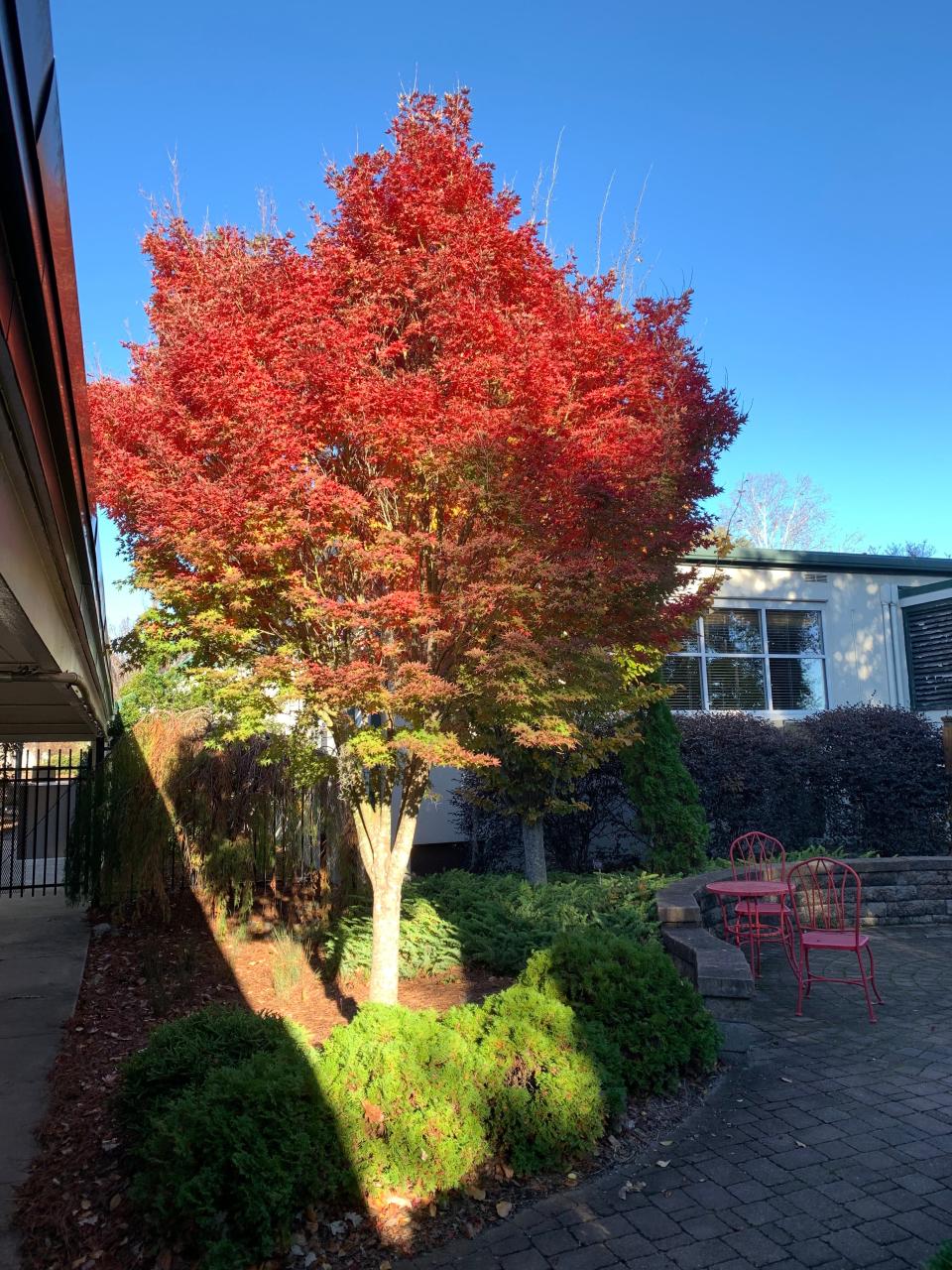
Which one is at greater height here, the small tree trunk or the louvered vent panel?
the louvered vent panel

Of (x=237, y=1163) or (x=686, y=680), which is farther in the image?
(x=686, y=680)

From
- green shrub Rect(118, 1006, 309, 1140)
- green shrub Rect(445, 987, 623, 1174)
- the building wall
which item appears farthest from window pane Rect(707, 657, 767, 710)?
green shrub Rect(118, 1006, 309, 1140)

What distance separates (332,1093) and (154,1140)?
684mm

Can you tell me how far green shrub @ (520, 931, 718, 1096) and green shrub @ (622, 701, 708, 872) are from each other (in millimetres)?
5125

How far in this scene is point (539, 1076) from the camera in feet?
13.0

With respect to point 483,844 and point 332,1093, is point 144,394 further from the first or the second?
point 483,844

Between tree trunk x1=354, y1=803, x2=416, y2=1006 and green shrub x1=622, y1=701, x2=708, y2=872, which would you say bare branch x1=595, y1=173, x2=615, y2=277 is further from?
tree trunk x1=354, y1=803, x2=416, y2=1006

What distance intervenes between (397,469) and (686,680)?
9449mm

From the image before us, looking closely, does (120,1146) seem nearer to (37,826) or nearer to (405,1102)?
(405,1102)

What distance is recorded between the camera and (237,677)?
541cm

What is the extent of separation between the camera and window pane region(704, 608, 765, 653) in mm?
14117

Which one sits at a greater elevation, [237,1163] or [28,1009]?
[237,1163]

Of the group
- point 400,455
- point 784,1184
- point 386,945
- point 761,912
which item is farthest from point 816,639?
point 784,1184

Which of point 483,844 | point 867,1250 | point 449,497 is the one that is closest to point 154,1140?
point 867,1250
